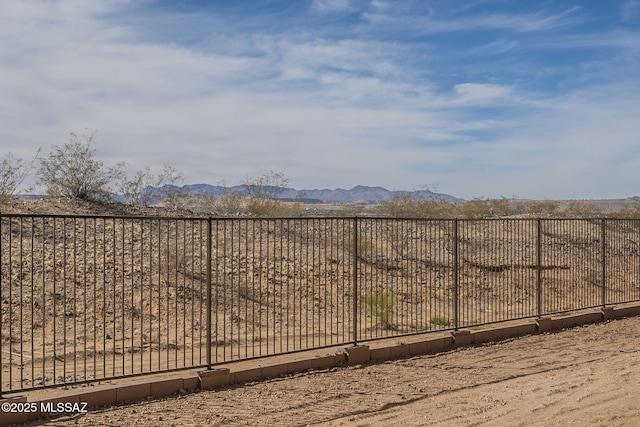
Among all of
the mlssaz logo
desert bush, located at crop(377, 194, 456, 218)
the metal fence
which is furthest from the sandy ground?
desert bush, located at crop(377, 194, 456, 218)

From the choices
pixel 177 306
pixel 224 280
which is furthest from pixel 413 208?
pixel 224 280

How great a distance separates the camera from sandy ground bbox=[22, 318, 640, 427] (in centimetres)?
739

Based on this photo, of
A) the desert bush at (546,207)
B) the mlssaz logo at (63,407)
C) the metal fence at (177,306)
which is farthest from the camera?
the desert bush at (546,207)

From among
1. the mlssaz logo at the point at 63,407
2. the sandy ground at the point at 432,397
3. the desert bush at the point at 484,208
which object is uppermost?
the desert bush at the point at 484,208

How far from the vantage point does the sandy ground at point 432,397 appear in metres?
7.39

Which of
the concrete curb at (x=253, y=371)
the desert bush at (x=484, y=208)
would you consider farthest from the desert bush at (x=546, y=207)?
the concrete curb at (x=253, y=371)

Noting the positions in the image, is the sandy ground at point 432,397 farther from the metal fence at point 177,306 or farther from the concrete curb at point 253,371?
the metal fence at point 177,306

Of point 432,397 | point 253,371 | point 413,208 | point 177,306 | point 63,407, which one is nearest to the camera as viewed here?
point 63,407

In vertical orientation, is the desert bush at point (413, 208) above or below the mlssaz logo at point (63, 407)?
above

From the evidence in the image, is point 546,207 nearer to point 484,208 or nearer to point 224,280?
point 484,208

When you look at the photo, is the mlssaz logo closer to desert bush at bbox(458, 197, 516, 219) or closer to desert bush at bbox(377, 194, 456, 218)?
desert bush at bbox(377, 194, 456, 218)

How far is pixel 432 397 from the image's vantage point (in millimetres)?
8422

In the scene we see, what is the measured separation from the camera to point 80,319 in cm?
1319

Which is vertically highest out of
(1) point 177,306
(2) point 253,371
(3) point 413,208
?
(3) point 413,208
